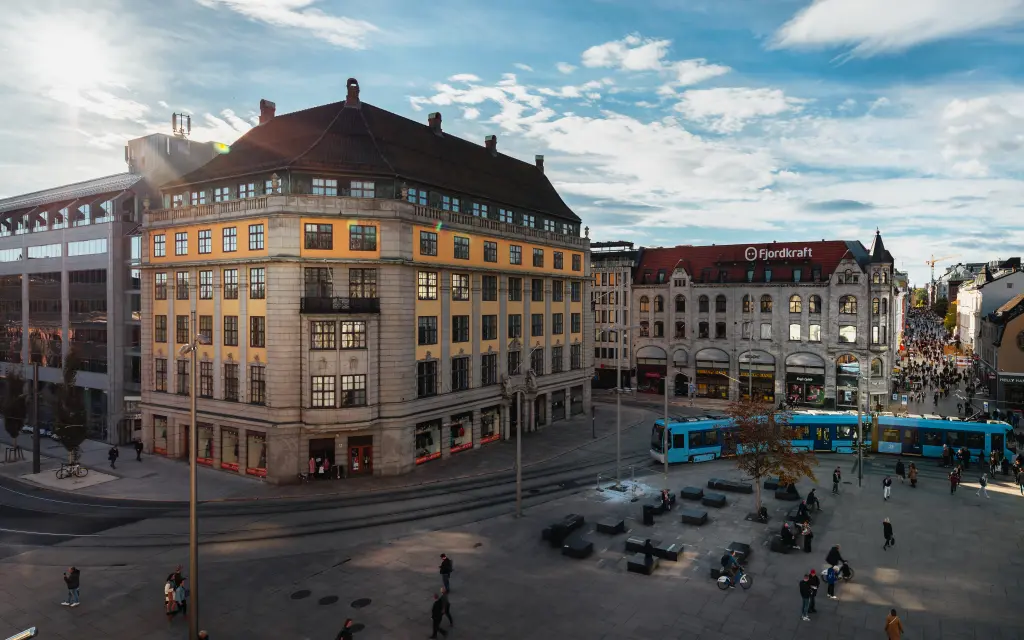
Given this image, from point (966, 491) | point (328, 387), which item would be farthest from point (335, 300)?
point (966, 491)

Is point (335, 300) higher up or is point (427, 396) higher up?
point (335, 300)

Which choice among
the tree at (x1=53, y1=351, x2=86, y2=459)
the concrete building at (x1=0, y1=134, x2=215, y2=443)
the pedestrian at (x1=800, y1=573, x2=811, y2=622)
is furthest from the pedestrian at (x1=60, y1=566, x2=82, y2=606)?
the concrete building at (x1=0, y1=134, x2=215, y2=443)

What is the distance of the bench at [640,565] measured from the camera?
89.7 feet

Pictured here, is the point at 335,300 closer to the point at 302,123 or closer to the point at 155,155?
the point at 302,123

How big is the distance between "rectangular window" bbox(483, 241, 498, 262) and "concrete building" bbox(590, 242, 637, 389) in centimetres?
3312

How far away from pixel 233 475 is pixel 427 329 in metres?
17.5

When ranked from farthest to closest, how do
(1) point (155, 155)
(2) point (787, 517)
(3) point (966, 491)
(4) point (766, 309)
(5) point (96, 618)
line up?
1. (4) point (766, 309)
2. (1) point (155, 155)
3. (3) point (966, 491)
4. (2) point (787, 517)
5. (5) point (96, 618)

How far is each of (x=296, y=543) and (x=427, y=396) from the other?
1767 centimetres

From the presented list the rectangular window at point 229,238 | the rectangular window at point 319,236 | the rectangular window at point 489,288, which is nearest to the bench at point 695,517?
the rectangular window at point 489,288

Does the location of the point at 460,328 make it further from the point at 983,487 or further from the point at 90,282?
the point at 983,487

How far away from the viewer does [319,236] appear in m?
42.9

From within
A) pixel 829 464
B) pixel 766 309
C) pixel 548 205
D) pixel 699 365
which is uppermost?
pixel 548 205

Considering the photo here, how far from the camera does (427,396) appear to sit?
47.6 m

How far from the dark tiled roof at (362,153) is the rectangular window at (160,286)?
7591mm
